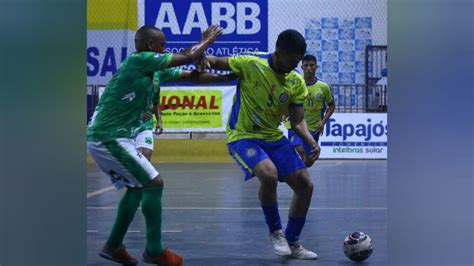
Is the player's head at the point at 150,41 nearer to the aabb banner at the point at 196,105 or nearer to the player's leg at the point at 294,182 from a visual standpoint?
the player's leg at the point at 294,182

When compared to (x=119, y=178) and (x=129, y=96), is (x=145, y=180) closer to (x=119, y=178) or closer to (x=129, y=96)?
(x=119, y=178)

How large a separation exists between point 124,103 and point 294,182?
62.8 inches

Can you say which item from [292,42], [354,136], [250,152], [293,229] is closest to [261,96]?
[250,152]

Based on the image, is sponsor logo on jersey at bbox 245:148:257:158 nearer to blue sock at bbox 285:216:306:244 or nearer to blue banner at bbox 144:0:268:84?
blue sock at bbox 285:216:306:244

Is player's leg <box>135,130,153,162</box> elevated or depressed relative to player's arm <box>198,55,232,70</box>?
depressed

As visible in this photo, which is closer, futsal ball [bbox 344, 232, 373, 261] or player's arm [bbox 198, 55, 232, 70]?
player's arm [bbox 198, 55, 232, 70]

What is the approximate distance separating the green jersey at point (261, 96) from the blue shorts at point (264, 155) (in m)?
0.06

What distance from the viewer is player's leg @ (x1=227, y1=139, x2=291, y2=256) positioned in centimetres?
666

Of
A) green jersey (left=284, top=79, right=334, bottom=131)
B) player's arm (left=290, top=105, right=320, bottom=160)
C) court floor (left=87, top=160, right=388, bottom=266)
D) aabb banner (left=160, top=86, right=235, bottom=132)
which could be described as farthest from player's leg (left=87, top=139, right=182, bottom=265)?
aabb banner (left=160, top=86, right=235, bottom=132)

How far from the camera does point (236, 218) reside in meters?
9.62

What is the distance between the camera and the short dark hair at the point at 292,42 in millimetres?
6474

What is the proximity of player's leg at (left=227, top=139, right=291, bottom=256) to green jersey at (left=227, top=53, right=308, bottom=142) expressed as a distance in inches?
3.8
